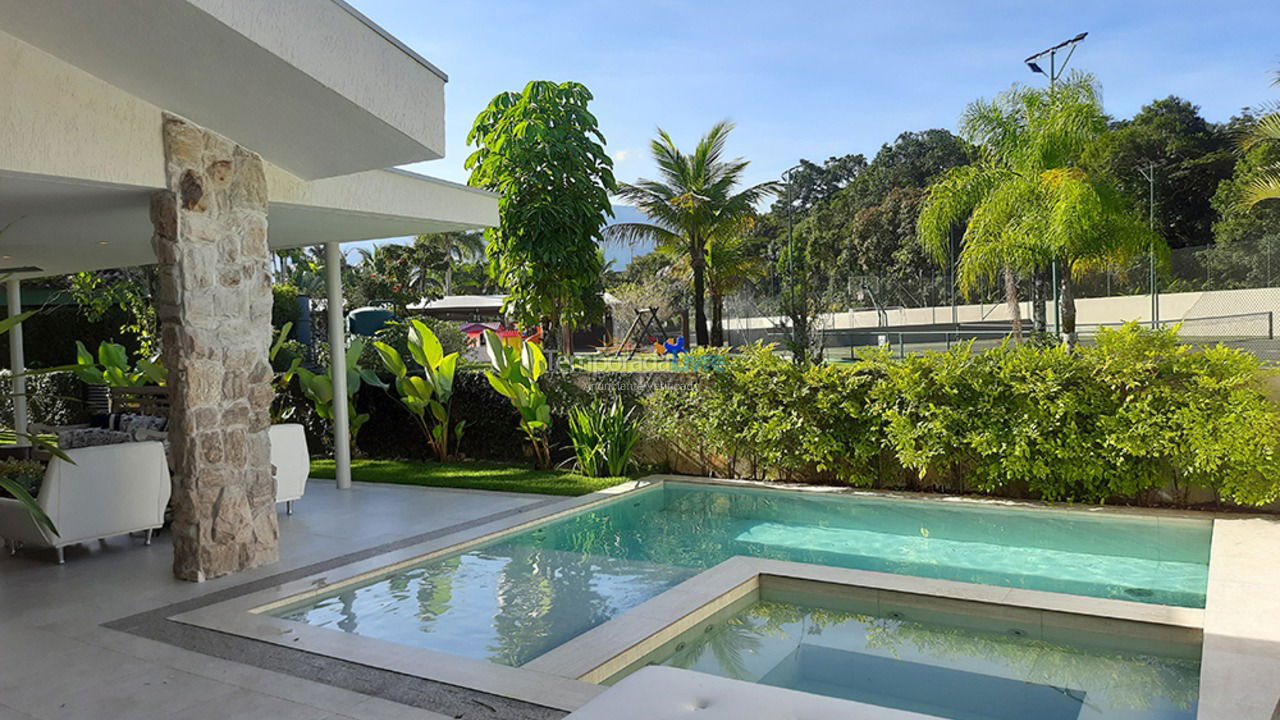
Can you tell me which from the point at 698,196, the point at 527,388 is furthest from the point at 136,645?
the point at 698,196

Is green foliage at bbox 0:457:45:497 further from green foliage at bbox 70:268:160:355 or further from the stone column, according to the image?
green foliage at bbox 70:268:160:355

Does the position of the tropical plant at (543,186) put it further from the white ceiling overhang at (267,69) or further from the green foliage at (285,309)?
the green foliage at (285,309)

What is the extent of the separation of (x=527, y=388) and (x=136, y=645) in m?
6.34

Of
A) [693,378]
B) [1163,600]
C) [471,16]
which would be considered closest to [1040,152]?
[693,378]

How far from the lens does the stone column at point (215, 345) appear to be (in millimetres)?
5945

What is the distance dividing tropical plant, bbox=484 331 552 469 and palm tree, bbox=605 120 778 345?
1465 cm

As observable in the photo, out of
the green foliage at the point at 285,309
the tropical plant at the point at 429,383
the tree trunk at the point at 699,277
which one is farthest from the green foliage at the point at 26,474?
the tree trunk at the point at 699,277

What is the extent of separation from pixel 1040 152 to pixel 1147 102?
3709 cm

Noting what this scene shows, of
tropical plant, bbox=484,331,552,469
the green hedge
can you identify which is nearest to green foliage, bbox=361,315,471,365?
tropical plant, bbox=484,331,552,469

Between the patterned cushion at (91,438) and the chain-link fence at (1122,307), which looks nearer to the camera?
the patterned cushion at (91,438)

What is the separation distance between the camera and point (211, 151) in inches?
240

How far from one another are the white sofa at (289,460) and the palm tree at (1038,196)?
13.1m

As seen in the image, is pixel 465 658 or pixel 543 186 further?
pixel 543 186

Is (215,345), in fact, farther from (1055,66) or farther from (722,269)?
(722,269)
